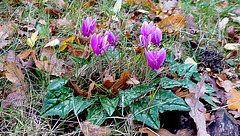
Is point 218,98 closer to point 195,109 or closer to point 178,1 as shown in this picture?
point 195,109

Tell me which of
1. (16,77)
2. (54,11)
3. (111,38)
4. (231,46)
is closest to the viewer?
(111,38)

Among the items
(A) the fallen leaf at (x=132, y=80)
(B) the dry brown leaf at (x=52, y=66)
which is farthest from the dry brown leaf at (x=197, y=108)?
(B) the dry brown leaf at (x=52, y=66)

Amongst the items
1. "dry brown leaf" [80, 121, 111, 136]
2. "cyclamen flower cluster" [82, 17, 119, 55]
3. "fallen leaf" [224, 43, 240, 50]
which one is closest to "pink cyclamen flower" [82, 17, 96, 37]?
"cyclamen flower cluster" [82, 17, 119, 55]

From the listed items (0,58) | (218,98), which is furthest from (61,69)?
(218,98)

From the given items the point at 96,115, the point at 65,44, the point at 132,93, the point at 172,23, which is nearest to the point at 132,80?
the point at 132,93

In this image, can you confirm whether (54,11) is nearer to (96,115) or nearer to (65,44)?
(65,44)

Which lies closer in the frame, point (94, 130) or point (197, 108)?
point (94, 130)

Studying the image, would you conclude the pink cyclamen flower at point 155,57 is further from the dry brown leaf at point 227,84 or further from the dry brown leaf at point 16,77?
the dry brown leaf at point 16,77

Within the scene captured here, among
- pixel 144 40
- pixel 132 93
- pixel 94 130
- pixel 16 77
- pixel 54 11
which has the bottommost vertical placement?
pixel 94 130
